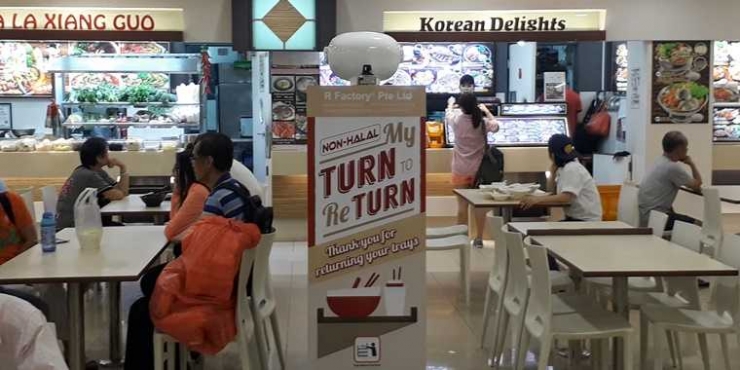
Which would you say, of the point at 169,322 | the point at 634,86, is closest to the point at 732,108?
the point at 634,86

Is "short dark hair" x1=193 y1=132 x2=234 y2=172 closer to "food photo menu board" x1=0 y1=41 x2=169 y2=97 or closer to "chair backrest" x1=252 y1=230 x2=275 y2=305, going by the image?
"chair backrest" x1=252 y1=230 x2=275 y2=305

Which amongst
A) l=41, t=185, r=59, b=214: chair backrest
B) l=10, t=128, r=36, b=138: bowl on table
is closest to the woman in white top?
l=41, t=185, r=59, b=214: chair backrest

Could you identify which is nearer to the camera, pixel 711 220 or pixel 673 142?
pixel 711 220

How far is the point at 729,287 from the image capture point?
4.14 metres

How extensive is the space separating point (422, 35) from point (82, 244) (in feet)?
16.0

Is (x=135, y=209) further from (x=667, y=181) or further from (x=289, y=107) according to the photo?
(x=667, y=181)

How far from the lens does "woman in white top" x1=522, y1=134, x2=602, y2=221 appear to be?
577 centimetres

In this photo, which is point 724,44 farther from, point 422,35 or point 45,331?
point 45,331

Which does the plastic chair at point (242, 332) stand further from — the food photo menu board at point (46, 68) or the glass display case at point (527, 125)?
the food photo menu board at point (46, 68)

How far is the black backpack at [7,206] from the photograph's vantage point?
447cm

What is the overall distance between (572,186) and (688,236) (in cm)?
105

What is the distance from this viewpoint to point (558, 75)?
1009cm

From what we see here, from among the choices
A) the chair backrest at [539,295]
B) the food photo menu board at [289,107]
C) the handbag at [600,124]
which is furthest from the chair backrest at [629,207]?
the handbag at [600,124]

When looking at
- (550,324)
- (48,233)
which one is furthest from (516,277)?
(48,233)
